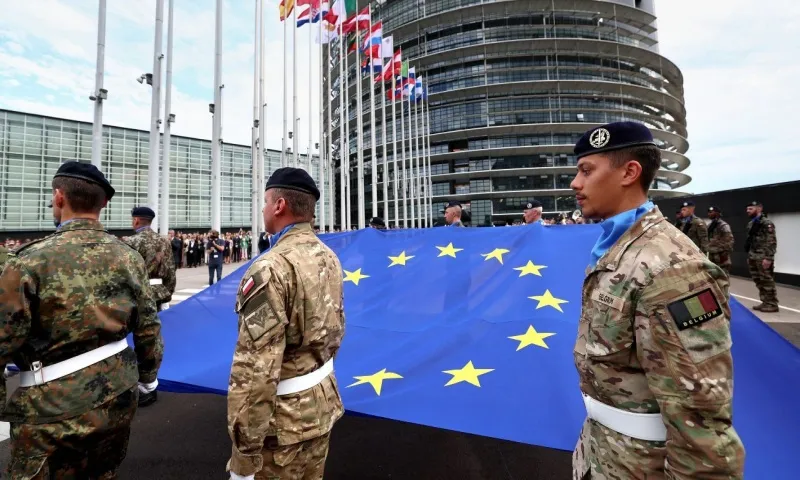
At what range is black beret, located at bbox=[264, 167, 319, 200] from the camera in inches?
74.2

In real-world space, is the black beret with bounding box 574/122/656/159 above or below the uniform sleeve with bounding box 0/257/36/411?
above

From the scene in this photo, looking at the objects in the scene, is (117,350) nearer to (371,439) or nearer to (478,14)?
(371,439)

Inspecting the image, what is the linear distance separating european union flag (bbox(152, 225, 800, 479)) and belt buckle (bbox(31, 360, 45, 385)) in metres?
1.22

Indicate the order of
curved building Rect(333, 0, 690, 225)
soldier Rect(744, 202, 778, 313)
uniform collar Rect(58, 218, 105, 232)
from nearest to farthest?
uniform collar Rect(58, 218, 105, 232)
soldier Rect(744, 202, 778, 313)
curved building Rect(333, 0, 690, 225)

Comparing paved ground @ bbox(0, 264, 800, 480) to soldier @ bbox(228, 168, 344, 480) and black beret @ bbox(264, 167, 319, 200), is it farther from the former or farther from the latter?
black beret @ bbox(264, 167, 319, 200)

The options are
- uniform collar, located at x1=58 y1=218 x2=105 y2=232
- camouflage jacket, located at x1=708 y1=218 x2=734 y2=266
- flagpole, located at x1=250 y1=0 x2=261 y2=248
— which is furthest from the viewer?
flagpole, located at x1=250 y1=0 x2=261 y2=248

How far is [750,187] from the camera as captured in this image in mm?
12922

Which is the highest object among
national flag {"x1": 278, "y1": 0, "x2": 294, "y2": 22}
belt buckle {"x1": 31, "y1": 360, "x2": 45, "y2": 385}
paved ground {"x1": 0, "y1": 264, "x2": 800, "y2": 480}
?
national flag {"x1": 278, "y1": 0, "x2": 294, "y2": 22}

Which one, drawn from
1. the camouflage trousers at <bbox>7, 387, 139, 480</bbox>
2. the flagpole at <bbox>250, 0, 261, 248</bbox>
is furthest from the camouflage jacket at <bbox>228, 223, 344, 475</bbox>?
the flagpole at <bbox>250, 0, 261, 248</bbox>

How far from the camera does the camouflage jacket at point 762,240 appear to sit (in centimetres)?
775

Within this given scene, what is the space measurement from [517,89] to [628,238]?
54.8 m

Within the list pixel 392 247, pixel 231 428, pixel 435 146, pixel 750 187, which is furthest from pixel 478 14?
pixel 231 428

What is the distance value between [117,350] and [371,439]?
7.80ft

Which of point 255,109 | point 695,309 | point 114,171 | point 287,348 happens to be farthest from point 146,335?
point 114,171
